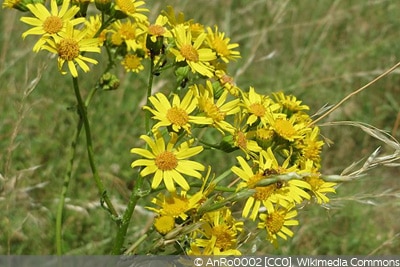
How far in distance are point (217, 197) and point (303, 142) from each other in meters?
0.45

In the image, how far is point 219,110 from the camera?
7.16 feet

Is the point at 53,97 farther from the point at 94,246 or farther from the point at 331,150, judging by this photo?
the point at 331,150

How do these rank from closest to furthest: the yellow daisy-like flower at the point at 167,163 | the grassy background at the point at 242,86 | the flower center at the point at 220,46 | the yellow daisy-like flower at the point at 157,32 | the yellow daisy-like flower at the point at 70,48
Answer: the yellow daisy-like flower at the point at 167,163 → the yellow daisy-like flower at the point at 70,48 → the yellow daisy-like flower at the point at 157,32 → the flower center at the point at 220,46 → the grassy background at the point at 242,86

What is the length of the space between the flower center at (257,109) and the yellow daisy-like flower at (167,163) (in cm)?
31

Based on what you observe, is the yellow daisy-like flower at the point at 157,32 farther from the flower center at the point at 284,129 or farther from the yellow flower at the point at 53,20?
the flower center at the point at 284,129

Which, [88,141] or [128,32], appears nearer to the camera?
[88,141]

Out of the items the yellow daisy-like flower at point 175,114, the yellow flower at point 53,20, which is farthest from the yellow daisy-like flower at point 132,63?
the yellow daisy-like flower at point 175,114

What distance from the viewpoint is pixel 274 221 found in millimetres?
2117

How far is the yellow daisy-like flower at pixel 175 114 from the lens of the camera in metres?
2.04

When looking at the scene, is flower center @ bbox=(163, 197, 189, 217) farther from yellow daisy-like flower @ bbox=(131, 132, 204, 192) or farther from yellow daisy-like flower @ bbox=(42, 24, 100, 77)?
yellow daisy-like flower @ bbox=(42, 24, 100, 77)

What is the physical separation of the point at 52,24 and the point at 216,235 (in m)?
1.04

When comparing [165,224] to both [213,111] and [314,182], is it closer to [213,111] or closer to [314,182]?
[213,111]

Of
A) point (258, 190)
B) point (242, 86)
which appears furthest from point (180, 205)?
point (242, 86)

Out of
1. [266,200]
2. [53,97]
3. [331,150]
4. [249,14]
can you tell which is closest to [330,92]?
[331,150]
